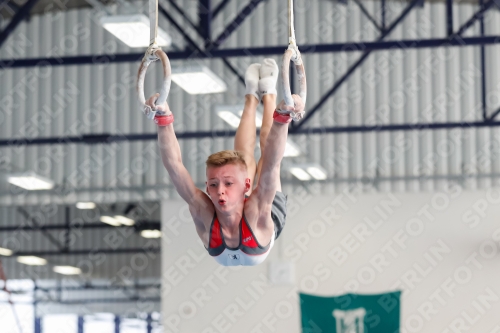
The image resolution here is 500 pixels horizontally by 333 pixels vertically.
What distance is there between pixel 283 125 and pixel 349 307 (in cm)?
770

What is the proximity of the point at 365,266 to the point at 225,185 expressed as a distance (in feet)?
24.4

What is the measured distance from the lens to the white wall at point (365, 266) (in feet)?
37.0

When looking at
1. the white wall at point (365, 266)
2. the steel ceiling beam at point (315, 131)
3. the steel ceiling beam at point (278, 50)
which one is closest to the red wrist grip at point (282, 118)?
the steel ceiling beam at point (278, 50)

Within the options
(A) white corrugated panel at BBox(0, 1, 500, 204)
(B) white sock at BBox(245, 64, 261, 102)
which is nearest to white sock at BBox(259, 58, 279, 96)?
(B) white sock at BBox(245, 64, 261, 102)

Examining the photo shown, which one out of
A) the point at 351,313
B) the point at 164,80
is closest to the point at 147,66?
the point at 164,80

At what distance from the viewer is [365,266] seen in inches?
458

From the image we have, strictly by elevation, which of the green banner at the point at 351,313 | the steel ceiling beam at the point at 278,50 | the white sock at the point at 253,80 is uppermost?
the steel ceiling beam at the point at 278,50

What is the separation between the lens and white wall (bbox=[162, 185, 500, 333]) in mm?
11289

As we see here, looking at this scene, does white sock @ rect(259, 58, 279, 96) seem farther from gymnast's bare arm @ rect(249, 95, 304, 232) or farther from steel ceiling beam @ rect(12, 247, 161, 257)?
steel ceiling beam @ rect(12, 247, 161, 257)

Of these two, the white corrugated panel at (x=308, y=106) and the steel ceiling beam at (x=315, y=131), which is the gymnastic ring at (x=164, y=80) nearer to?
the steel ceiling beam at (x=315, y=131)

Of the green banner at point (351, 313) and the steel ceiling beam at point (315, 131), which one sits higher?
the steel ceiling beam at point (315, 131)

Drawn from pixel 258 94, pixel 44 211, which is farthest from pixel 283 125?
pixel 44 211

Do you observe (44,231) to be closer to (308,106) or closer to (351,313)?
(308,106)

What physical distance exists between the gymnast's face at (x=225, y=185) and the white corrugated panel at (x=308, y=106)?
25.4ft
